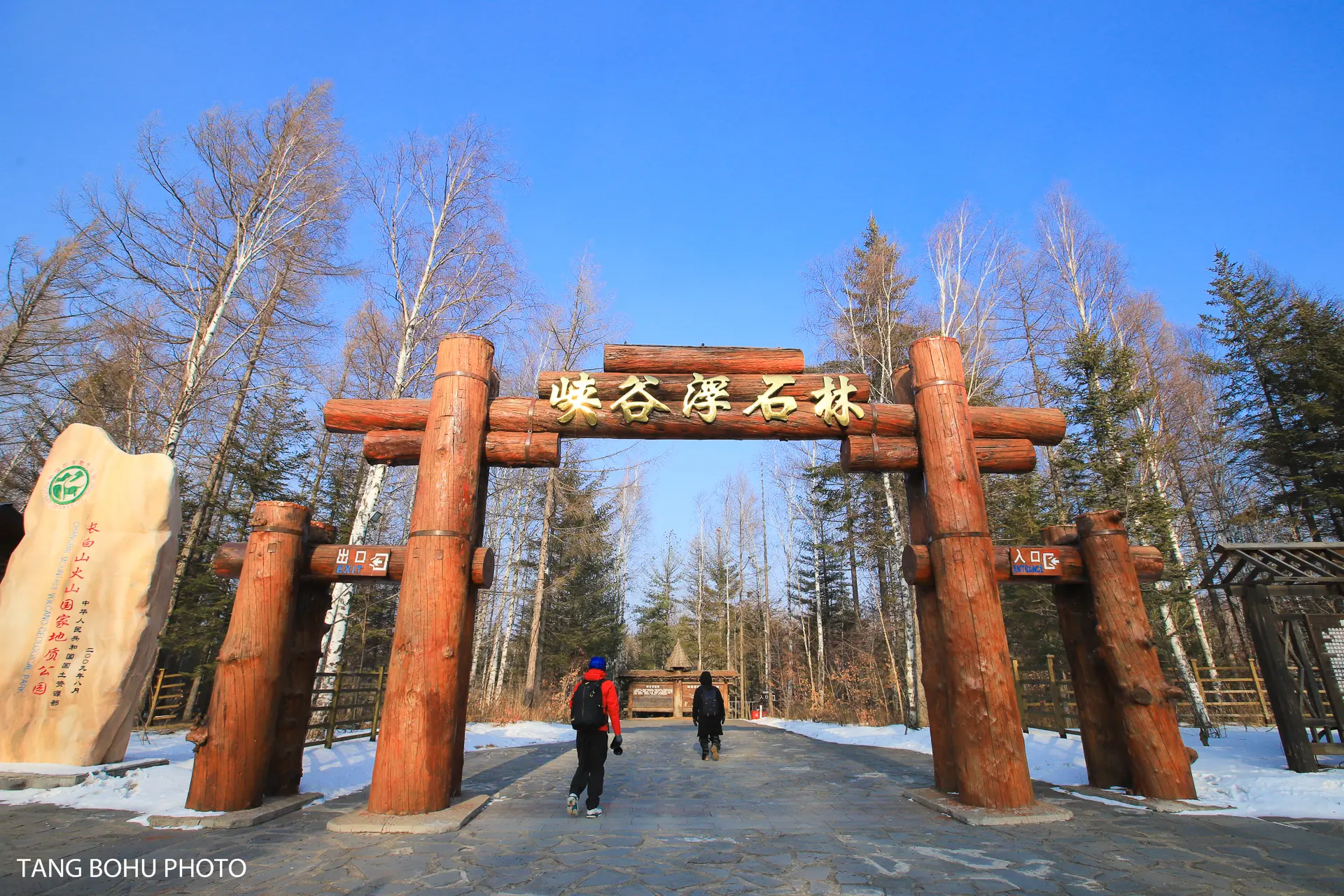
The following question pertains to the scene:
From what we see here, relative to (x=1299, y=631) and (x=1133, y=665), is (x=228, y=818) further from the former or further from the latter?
(x=1299, y=631)

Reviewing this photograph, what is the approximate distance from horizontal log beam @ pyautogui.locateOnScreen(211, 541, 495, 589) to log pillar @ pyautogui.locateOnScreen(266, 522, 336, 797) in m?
0.24

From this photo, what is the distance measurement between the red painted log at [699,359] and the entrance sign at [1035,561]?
9.32 feet

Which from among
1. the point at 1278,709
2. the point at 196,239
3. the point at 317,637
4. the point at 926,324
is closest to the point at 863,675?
the point at 926,324

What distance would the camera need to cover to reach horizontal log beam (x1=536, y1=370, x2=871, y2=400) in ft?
21.3

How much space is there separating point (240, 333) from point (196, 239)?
1.85 m

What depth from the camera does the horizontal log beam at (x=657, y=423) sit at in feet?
20.7

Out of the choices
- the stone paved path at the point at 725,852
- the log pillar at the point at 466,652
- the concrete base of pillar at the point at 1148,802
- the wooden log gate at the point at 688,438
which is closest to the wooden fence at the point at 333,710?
the wooden log gate at the point at 688,438

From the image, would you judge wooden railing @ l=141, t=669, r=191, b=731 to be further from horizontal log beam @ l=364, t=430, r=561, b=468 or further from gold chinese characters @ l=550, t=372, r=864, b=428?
gold chinese characters @ l=550, t=372, r=864, b=428

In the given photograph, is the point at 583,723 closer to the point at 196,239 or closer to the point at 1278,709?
the point at 1278,709

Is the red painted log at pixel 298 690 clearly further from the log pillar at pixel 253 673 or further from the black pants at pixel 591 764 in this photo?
the black pants at pixel 591 764

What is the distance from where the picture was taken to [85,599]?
661cm

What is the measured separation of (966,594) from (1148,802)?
2.27 metres

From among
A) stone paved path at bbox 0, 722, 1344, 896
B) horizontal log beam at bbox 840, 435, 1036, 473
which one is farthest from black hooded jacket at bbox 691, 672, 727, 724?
horizontal log beam at bbox 840, 435, 1036, 473

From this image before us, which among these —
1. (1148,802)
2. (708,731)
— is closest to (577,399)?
(1148,802)
